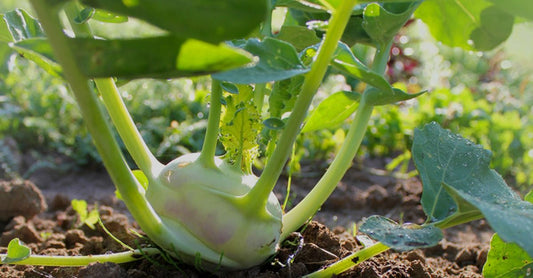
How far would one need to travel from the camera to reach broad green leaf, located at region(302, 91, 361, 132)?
110 cm

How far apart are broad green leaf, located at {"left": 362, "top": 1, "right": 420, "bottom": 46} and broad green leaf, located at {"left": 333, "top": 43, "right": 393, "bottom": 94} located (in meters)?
0.18

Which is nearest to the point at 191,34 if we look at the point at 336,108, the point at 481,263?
the point at 336,108

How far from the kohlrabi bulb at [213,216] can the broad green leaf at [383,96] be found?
268 mm

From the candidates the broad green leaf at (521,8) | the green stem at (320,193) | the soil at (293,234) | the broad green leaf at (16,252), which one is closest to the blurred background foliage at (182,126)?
the soil at (293,234)

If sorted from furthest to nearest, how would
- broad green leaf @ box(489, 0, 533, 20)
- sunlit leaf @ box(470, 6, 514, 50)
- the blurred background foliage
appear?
the blurred background foliage → sunlit leaf @ box(470, 6, 514, 50) → broad green leaf @ box(489, 0, 533, 20)

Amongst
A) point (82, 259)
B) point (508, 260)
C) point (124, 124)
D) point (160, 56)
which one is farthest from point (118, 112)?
point (508, 260)

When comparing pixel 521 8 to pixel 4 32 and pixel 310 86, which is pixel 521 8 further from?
pixel 4 32


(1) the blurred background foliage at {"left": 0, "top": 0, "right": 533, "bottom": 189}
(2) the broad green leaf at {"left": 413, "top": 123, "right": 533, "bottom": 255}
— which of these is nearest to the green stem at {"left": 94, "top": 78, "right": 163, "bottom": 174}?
(2) the broad green leaf at {"left": 413, "top": 123, "right": 533, "bottom": 255}

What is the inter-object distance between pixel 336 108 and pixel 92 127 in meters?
0.53

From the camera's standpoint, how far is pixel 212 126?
98 centimetres

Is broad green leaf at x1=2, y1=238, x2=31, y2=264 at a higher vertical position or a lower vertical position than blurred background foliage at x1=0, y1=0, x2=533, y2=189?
higher

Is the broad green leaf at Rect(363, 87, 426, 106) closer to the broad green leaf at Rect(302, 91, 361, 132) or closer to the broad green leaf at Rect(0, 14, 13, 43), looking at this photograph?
the broad green leaf at Rect(302, 91, 361, 132)

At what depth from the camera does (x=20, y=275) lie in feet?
3.76

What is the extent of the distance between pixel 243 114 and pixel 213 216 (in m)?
0.19
